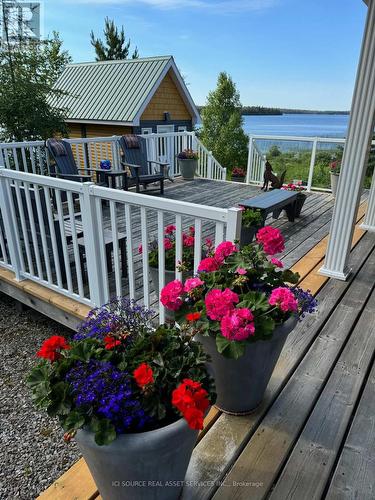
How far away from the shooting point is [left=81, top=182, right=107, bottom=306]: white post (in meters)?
2.12

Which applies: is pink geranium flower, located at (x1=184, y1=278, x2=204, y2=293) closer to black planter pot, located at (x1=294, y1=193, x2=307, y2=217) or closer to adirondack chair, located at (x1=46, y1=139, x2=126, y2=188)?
black planter pot, located at (x1=294, y1=193, x2=307, y2=217)

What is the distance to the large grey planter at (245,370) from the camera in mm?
1366

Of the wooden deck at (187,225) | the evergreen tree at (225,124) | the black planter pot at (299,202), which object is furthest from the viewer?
the evergreen tree at (225,124)

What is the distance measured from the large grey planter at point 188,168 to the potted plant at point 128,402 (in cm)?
636

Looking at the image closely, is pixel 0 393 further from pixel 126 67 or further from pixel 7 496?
pixel 126 67

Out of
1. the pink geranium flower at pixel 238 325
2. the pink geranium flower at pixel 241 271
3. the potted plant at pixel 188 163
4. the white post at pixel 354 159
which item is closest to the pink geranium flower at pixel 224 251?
the pink geranium flower at pixel 241 271

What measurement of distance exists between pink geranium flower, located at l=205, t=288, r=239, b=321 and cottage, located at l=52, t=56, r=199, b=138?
10086 mm

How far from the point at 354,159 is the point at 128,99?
9.70 meters

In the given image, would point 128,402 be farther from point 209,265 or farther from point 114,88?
point 114,88

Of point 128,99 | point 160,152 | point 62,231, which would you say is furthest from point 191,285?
point 128,99

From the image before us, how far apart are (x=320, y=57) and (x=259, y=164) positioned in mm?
17226

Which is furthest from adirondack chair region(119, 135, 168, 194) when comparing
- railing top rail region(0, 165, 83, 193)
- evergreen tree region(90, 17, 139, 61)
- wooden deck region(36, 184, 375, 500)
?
evergreen tree region(90, 17, 139, 61)

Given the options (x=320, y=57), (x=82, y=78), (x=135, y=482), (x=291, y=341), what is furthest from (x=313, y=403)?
(x=320, y=57)

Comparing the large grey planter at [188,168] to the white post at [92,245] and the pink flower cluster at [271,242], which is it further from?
the pink flower cluster at [271,242]
